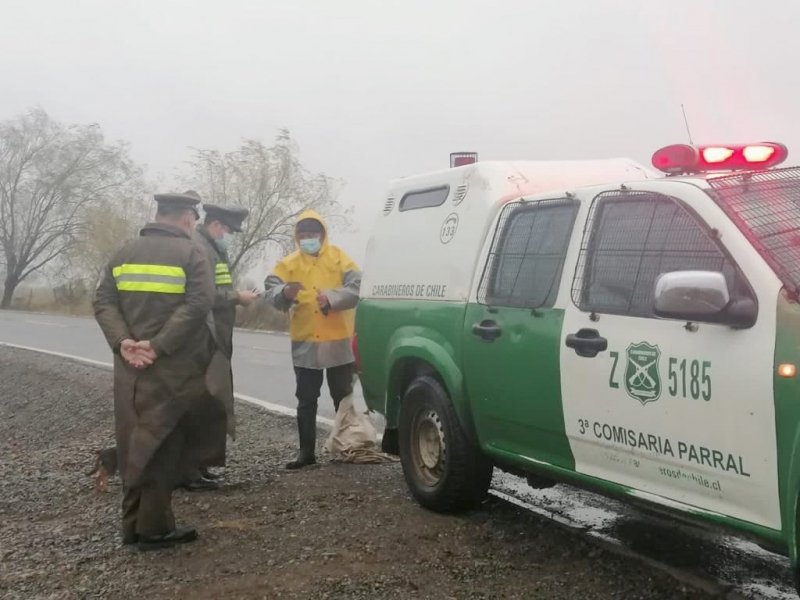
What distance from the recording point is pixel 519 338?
463cm

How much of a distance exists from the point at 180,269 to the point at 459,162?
2131 millimetres

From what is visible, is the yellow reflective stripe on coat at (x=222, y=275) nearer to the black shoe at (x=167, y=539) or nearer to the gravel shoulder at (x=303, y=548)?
the gravel shoulder at (x=303, y=548)

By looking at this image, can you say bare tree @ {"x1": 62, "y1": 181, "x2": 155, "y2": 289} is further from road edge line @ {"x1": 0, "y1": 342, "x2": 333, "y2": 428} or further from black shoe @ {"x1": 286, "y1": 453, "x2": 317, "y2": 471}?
black shoe @ {"x1": 286, "y1": 453, "x2": 317, "y2": 471}

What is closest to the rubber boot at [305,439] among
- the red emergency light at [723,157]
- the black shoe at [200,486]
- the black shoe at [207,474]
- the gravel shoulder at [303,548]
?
the gravel shoulder at [303,548]

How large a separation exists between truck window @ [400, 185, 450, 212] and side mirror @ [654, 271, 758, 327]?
247cm

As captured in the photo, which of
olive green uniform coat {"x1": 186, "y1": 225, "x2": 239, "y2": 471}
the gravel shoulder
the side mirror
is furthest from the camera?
olive green uniform coat {"x1": 186, "y1": 225, "x2": 239, "y2": 471}

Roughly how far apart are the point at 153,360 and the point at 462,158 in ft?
8.34

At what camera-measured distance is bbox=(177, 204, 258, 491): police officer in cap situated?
565 centimetres

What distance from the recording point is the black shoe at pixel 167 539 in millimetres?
4988

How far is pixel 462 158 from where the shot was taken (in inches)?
245

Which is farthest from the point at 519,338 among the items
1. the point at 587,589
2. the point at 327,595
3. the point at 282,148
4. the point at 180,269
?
the point at 282,148

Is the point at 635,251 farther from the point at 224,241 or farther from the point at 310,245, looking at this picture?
the point at 224,241

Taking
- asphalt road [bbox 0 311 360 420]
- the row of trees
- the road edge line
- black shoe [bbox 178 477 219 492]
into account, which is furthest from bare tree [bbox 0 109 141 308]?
black shoe [bbox 178 477 219 492]

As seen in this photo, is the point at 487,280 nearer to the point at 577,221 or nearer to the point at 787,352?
the point at 577,221
